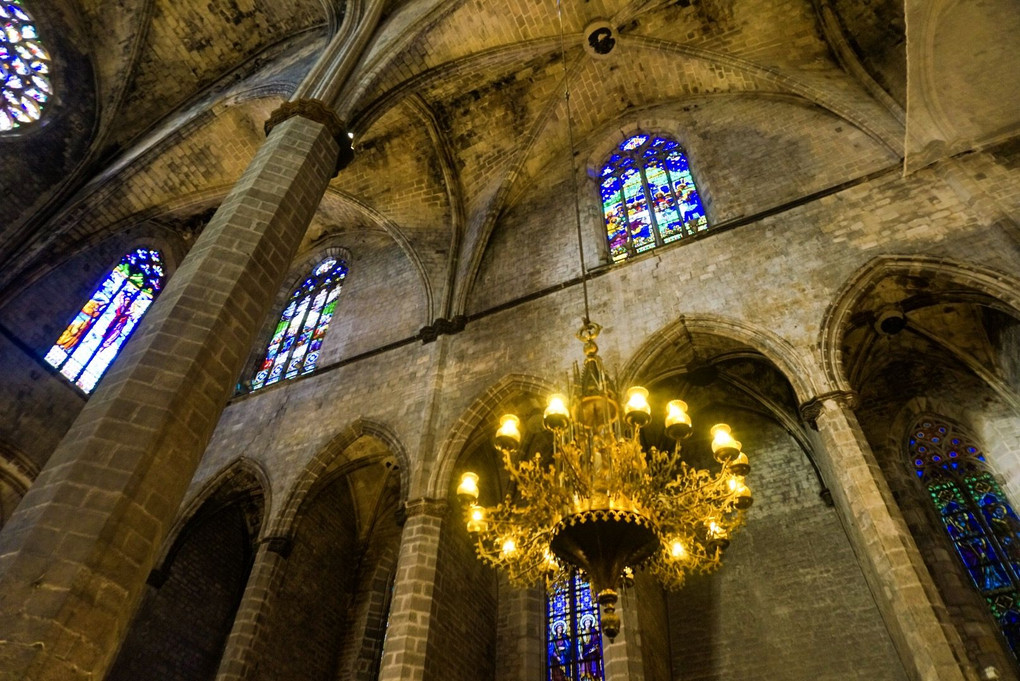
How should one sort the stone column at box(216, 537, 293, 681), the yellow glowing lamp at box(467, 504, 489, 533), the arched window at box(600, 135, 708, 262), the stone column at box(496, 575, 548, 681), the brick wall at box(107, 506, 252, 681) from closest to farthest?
the yellow glowing lamp at box(467, 504, 489, 533) → the stone column at box(216, 537, 293, 681) → the stone column at box(496, 575, 548, 681) → the brick wall at box(107, 506, 252, 681) → the arched window at box(600, 135, 708, 262)

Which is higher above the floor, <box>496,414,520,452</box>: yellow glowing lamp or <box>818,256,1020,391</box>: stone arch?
<box>818,256,1020,391</box>: stone arch

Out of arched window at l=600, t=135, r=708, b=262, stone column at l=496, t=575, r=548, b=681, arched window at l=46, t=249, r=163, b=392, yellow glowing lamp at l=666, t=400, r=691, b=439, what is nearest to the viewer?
yellow glowing lamp at l=666, t=400, r=691, b=439

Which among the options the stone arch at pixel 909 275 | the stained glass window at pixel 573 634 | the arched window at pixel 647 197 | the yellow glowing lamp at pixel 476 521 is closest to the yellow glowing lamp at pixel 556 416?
the yellow glowing lamp at pixel 476 521

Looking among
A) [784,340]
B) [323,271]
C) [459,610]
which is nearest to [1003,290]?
[784,340]

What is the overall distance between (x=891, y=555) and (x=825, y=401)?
5.56 feet

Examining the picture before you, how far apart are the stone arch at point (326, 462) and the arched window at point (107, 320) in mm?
5283

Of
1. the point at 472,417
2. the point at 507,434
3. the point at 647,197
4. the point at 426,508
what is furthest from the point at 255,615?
the point at 647,197

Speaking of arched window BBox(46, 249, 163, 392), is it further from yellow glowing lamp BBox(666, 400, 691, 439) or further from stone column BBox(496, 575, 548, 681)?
yellow glowing lamp BBox(666, 400, 691, 439)

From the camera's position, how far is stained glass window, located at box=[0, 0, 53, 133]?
11922 millimetres

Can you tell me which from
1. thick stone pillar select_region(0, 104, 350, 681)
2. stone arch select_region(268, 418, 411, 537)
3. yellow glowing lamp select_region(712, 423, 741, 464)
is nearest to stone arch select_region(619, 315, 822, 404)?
yellow glowing lamp select_region(712, 423, 741, 464)

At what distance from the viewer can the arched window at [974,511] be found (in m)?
7.37

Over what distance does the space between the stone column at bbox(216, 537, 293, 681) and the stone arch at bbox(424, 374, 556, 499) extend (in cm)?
259

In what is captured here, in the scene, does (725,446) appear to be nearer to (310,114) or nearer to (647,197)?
(310,114)

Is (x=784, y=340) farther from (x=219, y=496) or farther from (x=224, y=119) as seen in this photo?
(x=224, y=119)
